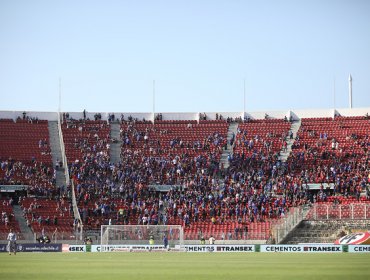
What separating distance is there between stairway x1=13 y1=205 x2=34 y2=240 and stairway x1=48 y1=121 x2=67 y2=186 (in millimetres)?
6891

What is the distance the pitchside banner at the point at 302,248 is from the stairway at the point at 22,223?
20871 millimetres

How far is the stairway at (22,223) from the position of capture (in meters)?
70.0

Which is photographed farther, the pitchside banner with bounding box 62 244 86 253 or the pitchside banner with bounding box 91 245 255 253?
the pitchside banner with bounding box 62 244 86 253

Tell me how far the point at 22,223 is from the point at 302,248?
27.1m

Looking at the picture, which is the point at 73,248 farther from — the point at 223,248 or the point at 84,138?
the point at 84,138

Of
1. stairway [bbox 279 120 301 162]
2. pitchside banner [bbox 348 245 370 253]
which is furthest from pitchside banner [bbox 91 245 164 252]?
stairway [bbox 279 120 301 162]

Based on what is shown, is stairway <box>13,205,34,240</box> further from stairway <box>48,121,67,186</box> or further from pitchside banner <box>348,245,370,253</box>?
pitchside banner <box>348,245,370,253</box>

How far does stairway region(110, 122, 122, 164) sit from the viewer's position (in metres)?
87.9

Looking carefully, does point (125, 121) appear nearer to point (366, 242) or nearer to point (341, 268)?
point (366, 242)

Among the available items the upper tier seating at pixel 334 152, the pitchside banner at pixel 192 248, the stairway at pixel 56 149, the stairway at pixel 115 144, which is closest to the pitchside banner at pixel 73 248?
the pitchside banner at pixel 192 248

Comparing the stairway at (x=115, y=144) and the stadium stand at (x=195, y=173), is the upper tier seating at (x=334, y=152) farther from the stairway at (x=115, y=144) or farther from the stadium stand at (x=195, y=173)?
the stairway at (x=115, y=144)

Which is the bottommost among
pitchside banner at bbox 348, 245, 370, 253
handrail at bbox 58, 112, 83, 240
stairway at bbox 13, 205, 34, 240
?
pitchside banner at bbox 348, 245, 370, 253

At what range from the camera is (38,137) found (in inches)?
3546

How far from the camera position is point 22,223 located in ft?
242
